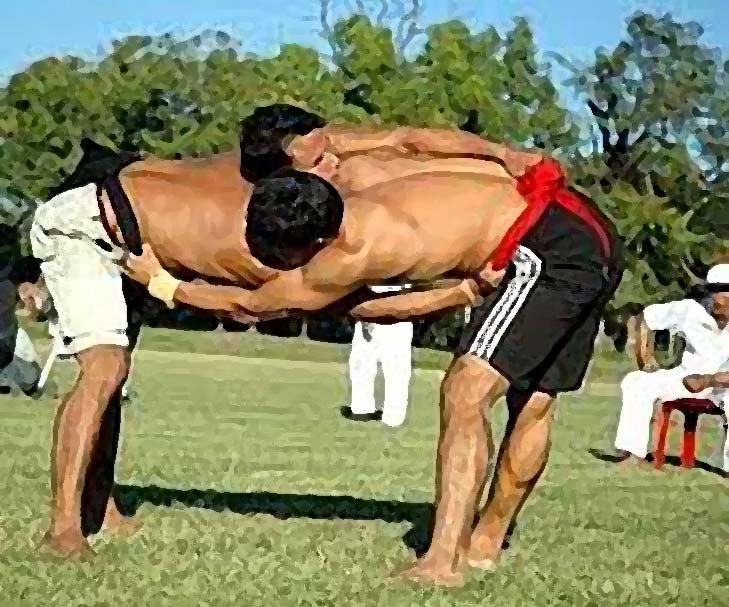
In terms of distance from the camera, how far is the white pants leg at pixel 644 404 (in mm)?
11086

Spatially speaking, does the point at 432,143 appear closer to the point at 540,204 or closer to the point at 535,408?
the point at 540,204

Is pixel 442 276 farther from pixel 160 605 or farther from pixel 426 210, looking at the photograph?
pixel 160 605

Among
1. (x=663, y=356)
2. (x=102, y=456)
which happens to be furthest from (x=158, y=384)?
(x=663, y=356)

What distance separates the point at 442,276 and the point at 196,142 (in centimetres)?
4896

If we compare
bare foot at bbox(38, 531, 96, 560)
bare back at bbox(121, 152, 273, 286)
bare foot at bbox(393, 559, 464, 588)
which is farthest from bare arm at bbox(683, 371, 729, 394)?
bare foot at bbox(38, 531, 96, 560)

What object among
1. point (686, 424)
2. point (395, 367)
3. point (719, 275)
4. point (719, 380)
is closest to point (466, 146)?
point (719, 380)

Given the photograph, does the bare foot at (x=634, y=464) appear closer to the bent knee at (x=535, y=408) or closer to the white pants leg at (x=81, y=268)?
the bent knee at (x=535, y=408)

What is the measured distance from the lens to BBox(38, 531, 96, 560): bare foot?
5891 millimetres

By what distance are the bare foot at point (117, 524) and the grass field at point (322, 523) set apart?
82 millimetres

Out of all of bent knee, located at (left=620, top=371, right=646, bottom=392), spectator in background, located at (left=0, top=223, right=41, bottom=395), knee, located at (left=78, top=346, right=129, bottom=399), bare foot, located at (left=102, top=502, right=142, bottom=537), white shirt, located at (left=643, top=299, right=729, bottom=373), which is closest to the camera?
knee, located at (left=78, top=346, right=129, bottom=399)

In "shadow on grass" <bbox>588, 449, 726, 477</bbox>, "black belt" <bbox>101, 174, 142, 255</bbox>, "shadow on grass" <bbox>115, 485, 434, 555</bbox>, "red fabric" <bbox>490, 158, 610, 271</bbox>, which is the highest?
"red fabric" <bbox>490, 158, 610, 271</bbox>

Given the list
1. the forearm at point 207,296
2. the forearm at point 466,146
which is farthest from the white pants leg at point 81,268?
the forearm at point 466,146

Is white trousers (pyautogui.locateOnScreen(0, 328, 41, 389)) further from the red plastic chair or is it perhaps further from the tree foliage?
the tree foliage

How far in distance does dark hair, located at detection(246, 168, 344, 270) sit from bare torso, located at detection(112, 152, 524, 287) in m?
0.09
